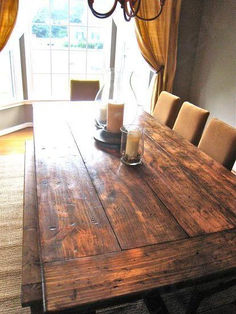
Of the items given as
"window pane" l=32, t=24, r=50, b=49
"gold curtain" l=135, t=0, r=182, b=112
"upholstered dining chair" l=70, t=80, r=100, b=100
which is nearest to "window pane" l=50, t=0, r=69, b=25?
"window pane" l=32, t=24, r=50, b=49

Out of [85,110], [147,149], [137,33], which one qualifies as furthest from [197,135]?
[137,33]

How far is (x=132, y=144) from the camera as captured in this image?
1.52 meters

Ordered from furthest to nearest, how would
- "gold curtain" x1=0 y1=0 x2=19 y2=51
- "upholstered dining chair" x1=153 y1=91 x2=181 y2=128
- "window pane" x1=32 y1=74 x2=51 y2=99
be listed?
"window pane" x1=32 y1=74 x2=51 y2=99, "gold curtain" x1=0 y1=0 x2=19 y2=51, "upholstered dining chair" x1=153 y1=91 x2=181 y2=128

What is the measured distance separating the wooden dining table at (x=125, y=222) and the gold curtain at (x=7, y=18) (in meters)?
1.85

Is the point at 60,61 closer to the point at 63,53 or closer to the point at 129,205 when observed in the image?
the point at 63,53

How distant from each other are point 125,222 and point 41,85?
10.9 feet

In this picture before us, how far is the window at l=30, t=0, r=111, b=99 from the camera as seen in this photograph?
11.7 ft

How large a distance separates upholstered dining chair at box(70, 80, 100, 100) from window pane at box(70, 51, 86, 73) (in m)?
0.92

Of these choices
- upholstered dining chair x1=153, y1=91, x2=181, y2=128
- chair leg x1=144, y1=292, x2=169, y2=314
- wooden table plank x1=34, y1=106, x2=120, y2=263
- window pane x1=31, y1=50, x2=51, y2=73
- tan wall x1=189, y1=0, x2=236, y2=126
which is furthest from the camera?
window pane x1=31, y1=50, x2=51, y2=73

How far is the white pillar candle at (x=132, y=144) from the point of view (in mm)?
1512

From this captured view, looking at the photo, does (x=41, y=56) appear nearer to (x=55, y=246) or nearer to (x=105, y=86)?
(x=105, y=86)

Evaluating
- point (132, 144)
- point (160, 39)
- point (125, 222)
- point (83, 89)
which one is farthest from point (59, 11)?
point (125, 222)

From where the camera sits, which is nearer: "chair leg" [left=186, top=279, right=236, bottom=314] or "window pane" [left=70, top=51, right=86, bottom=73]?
"chair leg" [left=186, top=279, right=236, bottom=314]

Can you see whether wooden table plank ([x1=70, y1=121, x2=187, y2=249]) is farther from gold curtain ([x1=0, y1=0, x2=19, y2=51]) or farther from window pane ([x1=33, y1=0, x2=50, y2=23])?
window pane ([x1=33, y1=0, x2=50, y2=23])
